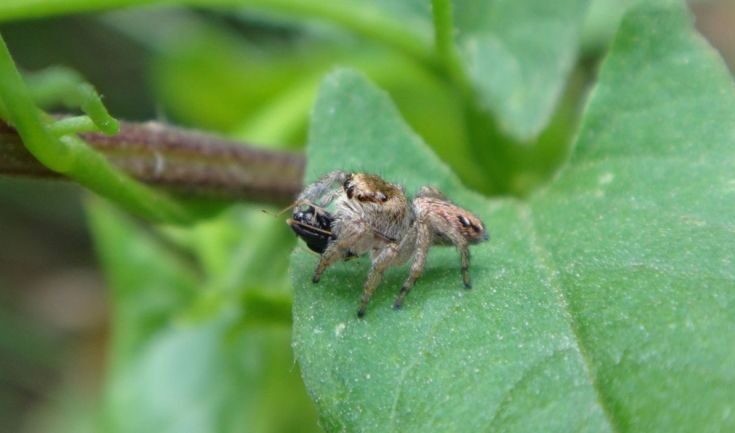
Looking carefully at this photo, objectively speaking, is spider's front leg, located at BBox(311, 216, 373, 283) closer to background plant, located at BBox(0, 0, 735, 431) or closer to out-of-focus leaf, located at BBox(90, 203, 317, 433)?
A: background plant, located at BBox(0, 0, 735, 431)

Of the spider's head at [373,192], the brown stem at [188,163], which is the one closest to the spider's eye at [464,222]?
the spider's head at [373,192]

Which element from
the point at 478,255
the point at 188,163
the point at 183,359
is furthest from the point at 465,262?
the point at 183,359

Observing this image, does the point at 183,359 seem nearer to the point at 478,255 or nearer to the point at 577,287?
the point at 478,255

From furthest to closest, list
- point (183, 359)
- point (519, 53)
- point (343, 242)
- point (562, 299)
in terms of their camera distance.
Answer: point (183, 359), point (519, 53), point (343, 242), point (562, 299)

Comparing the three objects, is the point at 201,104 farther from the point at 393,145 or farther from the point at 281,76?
the point at 393,145

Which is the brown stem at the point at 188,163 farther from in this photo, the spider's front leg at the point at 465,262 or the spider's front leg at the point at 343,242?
the spider's front leg at the point at 465,262

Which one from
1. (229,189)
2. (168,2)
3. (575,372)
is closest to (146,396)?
(229,189)
